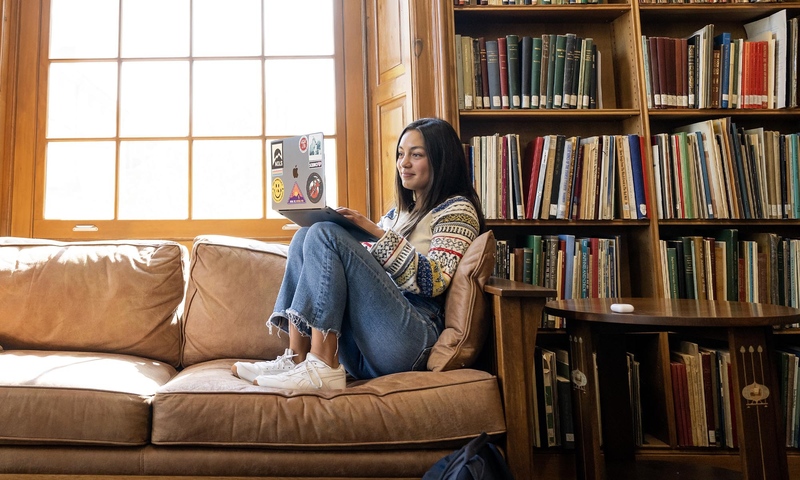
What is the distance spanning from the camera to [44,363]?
150cm

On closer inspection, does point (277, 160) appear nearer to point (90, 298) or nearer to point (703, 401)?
point (90, 298)

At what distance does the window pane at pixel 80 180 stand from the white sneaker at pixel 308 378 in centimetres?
148

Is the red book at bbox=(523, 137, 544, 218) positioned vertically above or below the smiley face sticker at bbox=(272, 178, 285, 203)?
above

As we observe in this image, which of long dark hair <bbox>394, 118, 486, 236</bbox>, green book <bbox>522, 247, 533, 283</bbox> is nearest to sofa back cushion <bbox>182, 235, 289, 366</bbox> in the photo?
long dark hair <bbox>394, 118, 486, 236</bbox>

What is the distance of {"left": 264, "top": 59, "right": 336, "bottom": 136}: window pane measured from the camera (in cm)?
252

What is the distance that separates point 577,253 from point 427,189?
640 millimetres

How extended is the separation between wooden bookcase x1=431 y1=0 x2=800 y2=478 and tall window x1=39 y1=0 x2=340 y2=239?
28.9 inches

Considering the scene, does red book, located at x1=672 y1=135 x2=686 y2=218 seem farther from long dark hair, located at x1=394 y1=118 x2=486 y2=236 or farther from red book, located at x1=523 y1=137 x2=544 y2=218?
long dark hair, located at x1=394 y1=118 x2=486 y2=236

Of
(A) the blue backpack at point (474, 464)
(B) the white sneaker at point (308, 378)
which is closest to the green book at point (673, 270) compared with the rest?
(A) the blue backpack at point (474, 464)

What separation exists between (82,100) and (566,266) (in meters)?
2.18

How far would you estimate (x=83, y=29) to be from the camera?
2.53 meters

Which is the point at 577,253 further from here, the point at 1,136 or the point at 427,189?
the point at 1,136

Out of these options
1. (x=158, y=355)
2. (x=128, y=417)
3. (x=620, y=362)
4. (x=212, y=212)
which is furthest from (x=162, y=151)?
(x=620, y=362)

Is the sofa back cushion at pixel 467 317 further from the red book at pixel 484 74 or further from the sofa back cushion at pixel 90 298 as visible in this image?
A: the sofa back cushion at pixel 90 298
